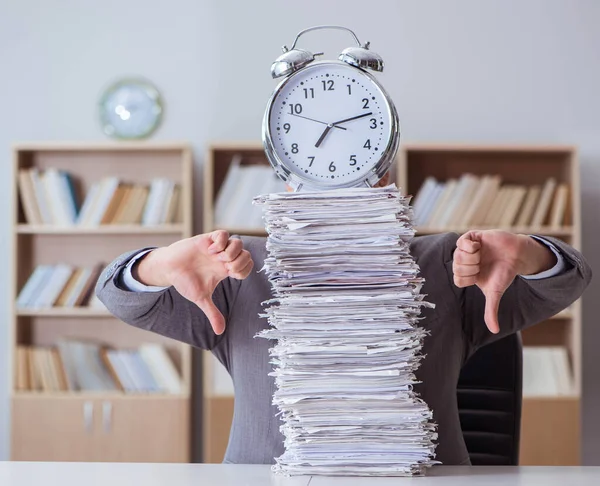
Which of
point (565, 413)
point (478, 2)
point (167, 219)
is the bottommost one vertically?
point (565, 413)

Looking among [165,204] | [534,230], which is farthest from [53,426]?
[534,230]

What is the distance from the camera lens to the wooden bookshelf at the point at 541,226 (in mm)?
3668

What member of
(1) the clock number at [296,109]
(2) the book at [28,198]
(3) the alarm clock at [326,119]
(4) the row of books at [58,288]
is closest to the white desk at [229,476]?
(3) the alarm clock at [326,119]

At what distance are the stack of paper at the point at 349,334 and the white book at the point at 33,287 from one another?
2944 millimetres

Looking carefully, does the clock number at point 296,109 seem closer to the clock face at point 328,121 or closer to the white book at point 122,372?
the clock face at point 328,121

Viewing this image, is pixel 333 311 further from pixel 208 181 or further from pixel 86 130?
pixel 86 130

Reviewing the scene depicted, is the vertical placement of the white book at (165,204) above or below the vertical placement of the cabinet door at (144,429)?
above

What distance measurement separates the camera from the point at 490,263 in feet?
4.00

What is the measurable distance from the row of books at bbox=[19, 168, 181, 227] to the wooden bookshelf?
1.17 m

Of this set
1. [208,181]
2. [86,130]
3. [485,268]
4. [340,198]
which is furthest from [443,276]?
[86,130]

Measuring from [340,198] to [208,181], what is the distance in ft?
8.71

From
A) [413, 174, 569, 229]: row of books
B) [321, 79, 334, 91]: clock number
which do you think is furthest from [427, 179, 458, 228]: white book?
[321, 79, 334, 91]: clock number

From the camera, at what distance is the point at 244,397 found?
62.3 inches

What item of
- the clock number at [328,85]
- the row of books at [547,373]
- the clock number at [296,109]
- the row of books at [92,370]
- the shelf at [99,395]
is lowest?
the shelf at [99,395]
